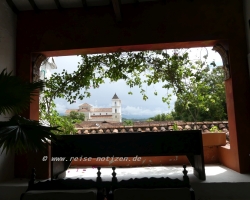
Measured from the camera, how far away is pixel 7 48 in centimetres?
358

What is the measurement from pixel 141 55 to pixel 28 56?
2000 mm

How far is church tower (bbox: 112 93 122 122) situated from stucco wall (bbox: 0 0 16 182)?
1.95m

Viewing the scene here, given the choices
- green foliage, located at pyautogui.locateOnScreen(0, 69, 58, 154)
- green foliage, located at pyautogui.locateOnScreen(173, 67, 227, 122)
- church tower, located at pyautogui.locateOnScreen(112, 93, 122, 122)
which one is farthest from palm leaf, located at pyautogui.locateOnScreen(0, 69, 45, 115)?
green foliage, located at pyautogui.locateOnScreen(173, 67, 227, 122)

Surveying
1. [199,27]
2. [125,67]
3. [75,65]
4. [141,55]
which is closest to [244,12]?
[199,27]

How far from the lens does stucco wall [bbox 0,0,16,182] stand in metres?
3.35

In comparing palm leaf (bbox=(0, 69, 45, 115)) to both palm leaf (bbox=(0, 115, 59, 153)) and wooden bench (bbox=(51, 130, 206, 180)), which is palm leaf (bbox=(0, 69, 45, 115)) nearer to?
palm leaf (bbox=(0, 115, 59, 153))

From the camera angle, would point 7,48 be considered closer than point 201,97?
Yes

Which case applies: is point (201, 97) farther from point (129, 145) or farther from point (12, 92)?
point (12, 92)

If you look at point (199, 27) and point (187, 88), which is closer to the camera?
point (199, 27)

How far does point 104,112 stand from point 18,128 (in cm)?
286

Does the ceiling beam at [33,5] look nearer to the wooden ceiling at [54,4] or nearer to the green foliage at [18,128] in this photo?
the wooden ceiling at [54,4]

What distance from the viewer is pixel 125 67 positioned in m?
→ 4.12

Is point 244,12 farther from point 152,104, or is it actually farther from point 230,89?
point 152,104

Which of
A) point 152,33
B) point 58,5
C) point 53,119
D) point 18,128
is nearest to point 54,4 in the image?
point 58,5
